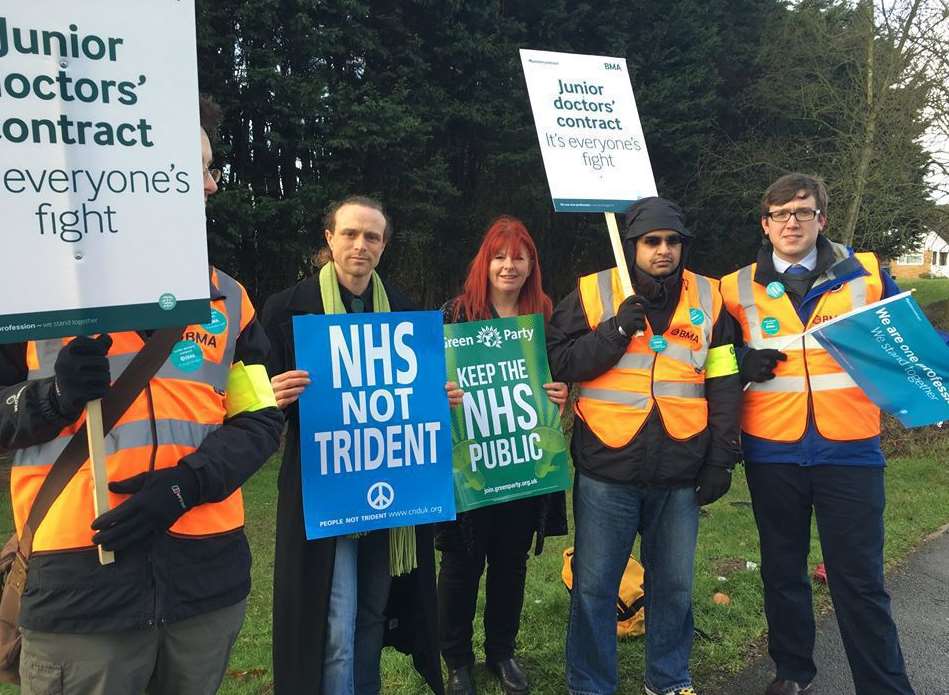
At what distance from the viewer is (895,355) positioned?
10.3 feet

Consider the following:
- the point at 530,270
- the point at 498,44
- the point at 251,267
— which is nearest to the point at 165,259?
the point at 530,270

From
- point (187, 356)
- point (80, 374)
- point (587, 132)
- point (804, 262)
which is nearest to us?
point (80, 374)

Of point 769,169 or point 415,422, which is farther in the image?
point 769,169

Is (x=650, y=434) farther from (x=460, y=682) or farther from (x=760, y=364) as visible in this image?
(x=460, y=682)

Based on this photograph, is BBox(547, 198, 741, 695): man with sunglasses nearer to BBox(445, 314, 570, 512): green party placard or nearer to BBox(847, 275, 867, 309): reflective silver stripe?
BBox(445, 314, 570, 512): green party placard

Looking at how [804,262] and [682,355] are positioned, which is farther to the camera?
[804,262]

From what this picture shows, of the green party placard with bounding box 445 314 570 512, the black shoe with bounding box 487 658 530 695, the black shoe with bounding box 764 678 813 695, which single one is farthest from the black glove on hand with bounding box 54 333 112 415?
the black shoe with bounding box 764 678 813 695

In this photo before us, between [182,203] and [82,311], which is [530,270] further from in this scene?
[82,311]

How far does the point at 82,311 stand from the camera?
71.8 inches

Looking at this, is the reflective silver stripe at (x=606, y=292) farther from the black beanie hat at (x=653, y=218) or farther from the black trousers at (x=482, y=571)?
the black trousers at (x=482, y=571)

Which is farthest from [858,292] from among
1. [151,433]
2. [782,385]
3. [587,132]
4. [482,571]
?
[151,433]

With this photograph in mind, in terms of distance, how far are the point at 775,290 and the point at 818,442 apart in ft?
2.33

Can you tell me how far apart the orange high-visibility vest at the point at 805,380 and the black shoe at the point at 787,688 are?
119 centimetres

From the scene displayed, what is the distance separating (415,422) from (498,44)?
11227 mm
